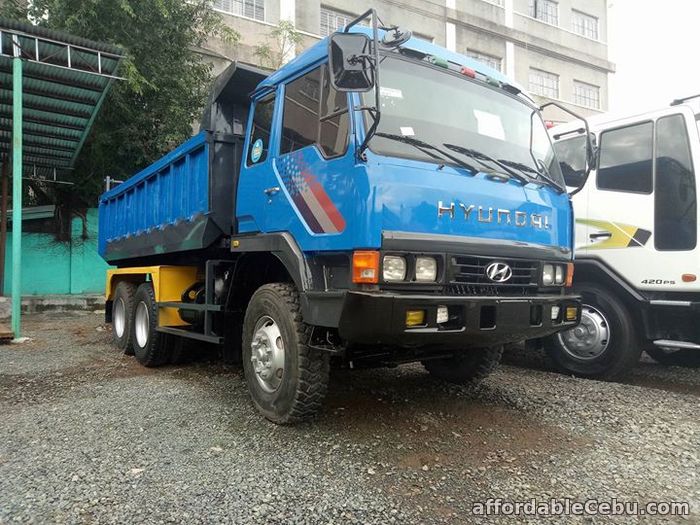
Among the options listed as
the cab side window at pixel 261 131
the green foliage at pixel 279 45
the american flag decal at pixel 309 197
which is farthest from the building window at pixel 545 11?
the american flag decal at pixel 309 197

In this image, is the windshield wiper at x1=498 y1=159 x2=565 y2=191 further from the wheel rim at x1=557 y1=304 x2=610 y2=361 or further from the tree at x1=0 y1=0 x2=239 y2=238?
the tree at x1=0 y1=0 x2=239 y2=238

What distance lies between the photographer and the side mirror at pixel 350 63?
2.87 meters

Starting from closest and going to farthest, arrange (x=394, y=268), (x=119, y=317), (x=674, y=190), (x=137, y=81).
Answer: (x=394, y=268) → (x=674, y=190) → (x=119, y=317) → (x=137, y=81)

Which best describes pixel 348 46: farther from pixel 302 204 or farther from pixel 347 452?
pixel 347 452

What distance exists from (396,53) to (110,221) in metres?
5.90

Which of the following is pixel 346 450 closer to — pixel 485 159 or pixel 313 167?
pixel 313 167

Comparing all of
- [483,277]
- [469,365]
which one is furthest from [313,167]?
[469,365]

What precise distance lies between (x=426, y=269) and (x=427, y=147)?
809 millimetres

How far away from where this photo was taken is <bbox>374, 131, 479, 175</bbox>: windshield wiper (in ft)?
10.5

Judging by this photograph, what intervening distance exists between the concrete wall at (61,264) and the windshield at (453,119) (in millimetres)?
11091

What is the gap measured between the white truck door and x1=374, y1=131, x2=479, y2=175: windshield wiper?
8.15 ft

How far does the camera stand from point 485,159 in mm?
3508

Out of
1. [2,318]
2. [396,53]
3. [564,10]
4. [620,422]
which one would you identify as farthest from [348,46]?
[564,10]

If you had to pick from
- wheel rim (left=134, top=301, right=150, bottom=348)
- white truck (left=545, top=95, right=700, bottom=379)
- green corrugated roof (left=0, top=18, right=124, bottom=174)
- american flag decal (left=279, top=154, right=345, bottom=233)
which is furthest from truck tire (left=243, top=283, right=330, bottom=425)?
green corrugated roof (left=0, top=18, right=124, bottom=174)
